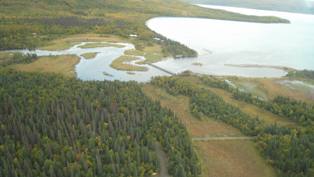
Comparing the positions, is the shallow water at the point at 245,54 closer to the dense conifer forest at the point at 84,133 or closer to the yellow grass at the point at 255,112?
the yellow grass at the point at 255,112

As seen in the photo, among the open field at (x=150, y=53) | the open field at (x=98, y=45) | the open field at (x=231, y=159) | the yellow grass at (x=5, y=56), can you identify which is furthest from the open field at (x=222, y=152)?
the open field at (x=98, y=45)

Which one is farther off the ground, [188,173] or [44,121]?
[44,121]

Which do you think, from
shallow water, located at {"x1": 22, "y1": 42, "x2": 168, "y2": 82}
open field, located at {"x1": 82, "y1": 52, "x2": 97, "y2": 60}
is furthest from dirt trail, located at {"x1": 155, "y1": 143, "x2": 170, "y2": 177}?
open field, located at {"x1": 82, "y1": 52, "x2": 97, "y2": 60}

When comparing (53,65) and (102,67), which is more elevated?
(53,65)

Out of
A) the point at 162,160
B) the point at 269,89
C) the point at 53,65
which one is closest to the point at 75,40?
the point at 53,65

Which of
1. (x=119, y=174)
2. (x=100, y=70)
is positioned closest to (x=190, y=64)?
(x=100, y=70)

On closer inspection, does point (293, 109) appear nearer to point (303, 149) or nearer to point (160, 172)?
point (303, 149)

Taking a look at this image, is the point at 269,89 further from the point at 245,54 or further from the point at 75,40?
the point at 75,40
